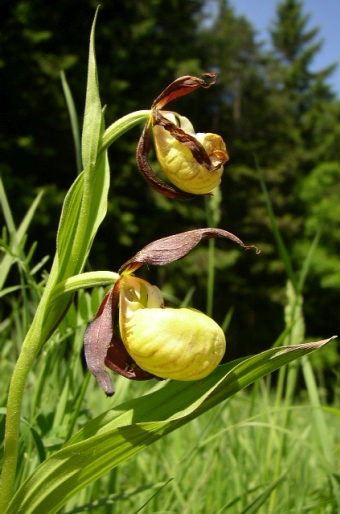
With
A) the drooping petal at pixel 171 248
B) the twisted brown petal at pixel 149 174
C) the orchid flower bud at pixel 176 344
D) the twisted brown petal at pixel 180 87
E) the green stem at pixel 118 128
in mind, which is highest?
the twisted brown petal at pixel 180 87

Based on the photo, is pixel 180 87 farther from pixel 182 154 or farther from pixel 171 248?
pixel 171 248

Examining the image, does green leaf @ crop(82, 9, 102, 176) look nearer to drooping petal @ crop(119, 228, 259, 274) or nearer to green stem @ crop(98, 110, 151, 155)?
green stem @ crop(98, 110, 151, 155)

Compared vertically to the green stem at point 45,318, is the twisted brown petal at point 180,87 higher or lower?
higher

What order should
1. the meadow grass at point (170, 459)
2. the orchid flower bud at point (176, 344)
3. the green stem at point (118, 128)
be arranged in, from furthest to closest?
1. the meadow grass at point (170, 459)
2. the green stem at point (118, 128)
3. the orchid flower bud at point (176, 344)

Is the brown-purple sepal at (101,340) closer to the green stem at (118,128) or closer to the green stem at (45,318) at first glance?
the green stem at (45,318)

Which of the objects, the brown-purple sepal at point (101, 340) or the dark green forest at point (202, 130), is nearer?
the brown-purple sepal at point (101, 340)

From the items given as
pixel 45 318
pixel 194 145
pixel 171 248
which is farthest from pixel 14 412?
pixel 194 145

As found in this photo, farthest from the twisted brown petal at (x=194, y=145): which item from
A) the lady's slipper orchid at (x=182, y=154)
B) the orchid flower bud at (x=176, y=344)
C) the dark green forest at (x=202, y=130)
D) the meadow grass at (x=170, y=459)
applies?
the dark green forest at (x=202, y=130)
